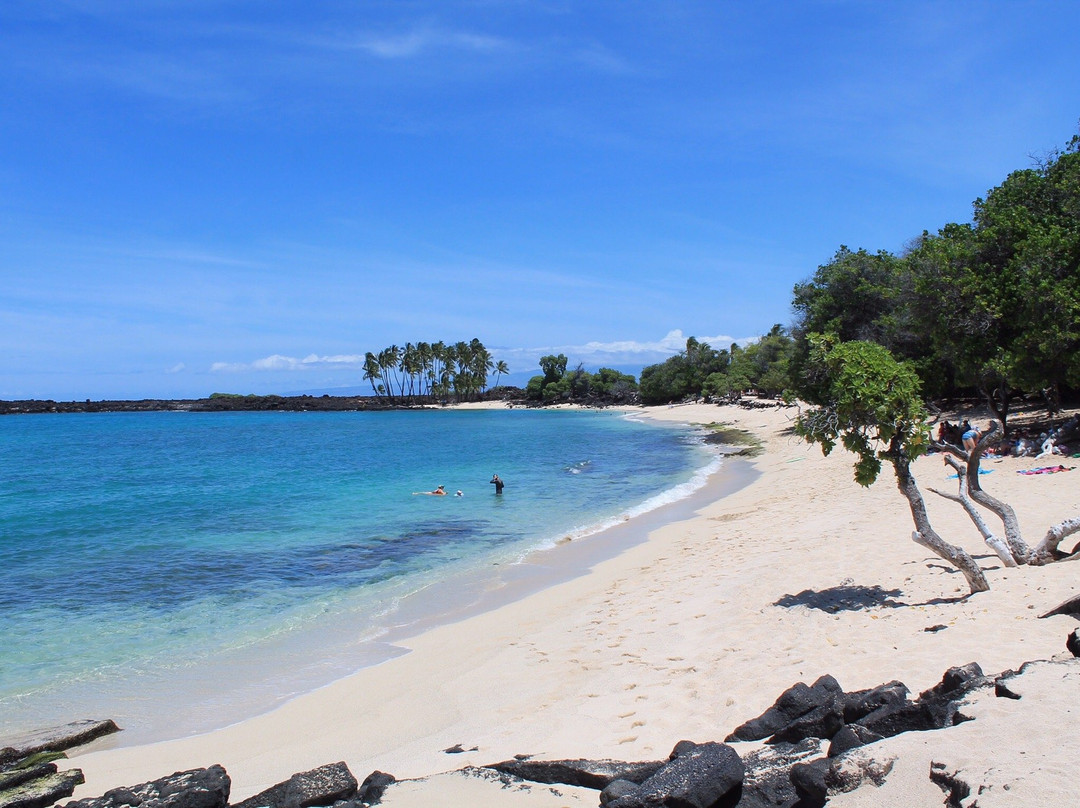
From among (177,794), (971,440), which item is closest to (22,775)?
(177,794)

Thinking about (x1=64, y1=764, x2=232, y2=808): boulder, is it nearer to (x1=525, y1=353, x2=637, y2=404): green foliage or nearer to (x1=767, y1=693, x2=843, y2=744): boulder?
(x1=767, y1=693, x2=843, y2=744): boulder

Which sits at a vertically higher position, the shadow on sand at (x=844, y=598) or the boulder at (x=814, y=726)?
the boulder at (x=814, y=726)

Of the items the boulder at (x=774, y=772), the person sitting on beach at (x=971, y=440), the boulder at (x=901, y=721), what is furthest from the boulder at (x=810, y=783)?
the person sitting on beach at (x=971, y=440)

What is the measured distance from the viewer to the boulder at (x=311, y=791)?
5.32 meters

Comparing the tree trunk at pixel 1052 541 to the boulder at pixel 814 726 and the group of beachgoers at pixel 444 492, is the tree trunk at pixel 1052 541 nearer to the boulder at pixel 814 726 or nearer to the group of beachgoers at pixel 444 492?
the boulder at pixel 814 726

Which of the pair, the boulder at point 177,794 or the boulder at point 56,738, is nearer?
the boulder at point 177,794

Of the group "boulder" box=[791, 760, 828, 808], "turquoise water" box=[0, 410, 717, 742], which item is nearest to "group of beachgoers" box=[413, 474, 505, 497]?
"turquoise water" box=[0, 410, 717, 742]

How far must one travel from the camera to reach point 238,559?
18266 mm

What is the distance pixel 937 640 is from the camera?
7590 mm

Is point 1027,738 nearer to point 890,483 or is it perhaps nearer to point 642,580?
point 642,580

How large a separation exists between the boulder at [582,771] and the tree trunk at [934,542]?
5.67m

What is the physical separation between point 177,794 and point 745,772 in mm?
4315

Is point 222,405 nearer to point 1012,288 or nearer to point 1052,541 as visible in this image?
point 1012,288

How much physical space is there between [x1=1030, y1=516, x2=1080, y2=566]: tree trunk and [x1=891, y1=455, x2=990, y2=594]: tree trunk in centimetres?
107
